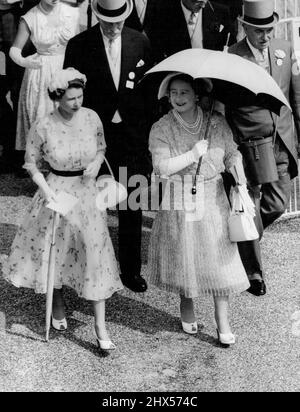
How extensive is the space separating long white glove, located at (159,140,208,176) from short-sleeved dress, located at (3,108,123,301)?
1.87 ft

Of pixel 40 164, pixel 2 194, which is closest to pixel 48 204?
pixel 40 164

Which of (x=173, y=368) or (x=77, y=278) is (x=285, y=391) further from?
(x=77, y=278)

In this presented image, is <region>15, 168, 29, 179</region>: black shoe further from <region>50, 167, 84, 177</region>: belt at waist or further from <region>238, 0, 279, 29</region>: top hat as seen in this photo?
<region>238, 0, 279, 29</region>: top hat

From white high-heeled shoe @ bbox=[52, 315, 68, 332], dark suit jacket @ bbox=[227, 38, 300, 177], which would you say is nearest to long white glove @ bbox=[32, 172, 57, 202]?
white high-heeled shoe @ bbox=[52, 315, 68, 332]

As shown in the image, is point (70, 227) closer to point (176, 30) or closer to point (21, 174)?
point (176, 30)

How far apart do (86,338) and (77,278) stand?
444mm

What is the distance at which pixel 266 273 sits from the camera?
6969 mm

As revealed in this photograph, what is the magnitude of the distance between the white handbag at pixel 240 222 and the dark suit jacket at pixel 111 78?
1.22 metres

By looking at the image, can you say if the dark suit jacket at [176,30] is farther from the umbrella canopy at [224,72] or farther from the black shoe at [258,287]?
the black shoe at [258,287]

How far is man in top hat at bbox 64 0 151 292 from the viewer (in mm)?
6375

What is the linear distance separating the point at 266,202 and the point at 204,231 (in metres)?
1.35

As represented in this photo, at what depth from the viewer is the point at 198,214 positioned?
5594 mm

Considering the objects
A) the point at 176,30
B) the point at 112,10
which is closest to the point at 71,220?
the point at 112,10
